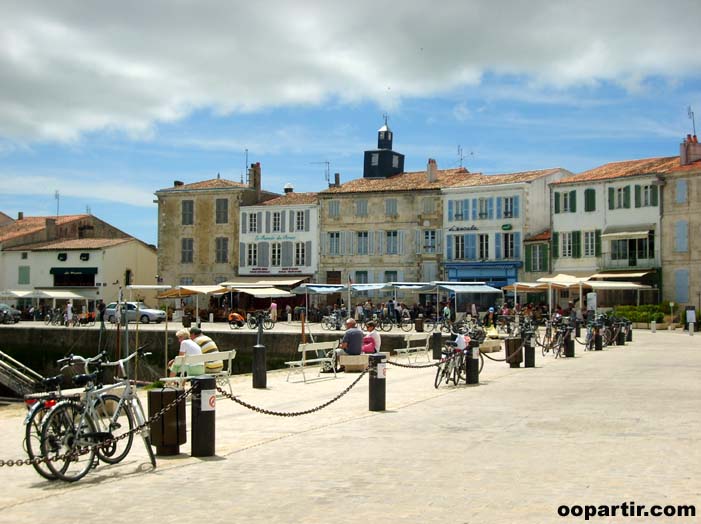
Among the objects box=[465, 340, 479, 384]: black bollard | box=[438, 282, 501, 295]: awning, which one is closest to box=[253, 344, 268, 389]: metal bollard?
box=[465, 340, 479, 384]: black bollard

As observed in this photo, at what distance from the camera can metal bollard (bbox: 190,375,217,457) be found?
9281 millimetres

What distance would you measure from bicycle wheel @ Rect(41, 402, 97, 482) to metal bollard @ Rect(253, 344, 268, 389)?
7.90 meters

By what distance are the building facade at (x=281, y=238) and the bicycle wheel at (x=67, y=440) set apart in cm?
5134

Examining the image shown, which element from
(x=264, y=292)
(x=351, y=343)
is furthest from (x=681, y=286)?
(x=351, y=343)

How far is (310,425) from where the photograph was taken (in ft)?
38.4

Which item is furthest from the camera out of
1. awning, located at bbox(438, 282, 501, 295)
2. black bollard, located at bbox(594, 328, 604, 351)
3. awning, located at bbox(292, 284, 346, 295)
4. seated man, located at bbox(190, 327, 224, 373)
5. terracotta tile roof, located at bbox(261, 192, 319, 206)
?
terracotta tile roof, located at bbox(261, 192, 319, 206)

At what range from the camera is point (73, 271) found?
6294cm

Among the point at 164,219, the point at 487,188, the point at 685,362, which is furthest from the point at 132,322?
the point at 685,362

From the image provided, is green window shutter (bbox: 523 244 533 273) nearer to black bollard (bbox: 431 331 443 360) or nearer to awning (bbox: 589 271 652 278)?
awning (bbox: 589 271 652 278)

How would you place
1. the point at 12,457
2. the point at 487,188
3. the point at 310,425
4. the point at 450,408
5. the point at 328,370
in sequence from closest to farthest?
the point at 12,457, the point at 310,425, the point at 450,408, the point at 328,370, the point at 487,188

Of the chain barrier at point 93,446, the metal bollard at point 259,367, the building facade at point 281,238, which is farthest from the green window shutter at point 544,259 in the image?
the chain barrier at point 93,446

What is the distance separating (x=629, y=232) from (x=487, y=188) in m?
9.65

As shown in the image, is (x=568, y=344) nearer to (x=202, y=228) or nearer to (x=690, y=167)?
(x=690, y=167)

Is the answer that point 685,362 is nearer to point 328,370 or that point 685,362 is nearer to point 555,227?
point 328,370
